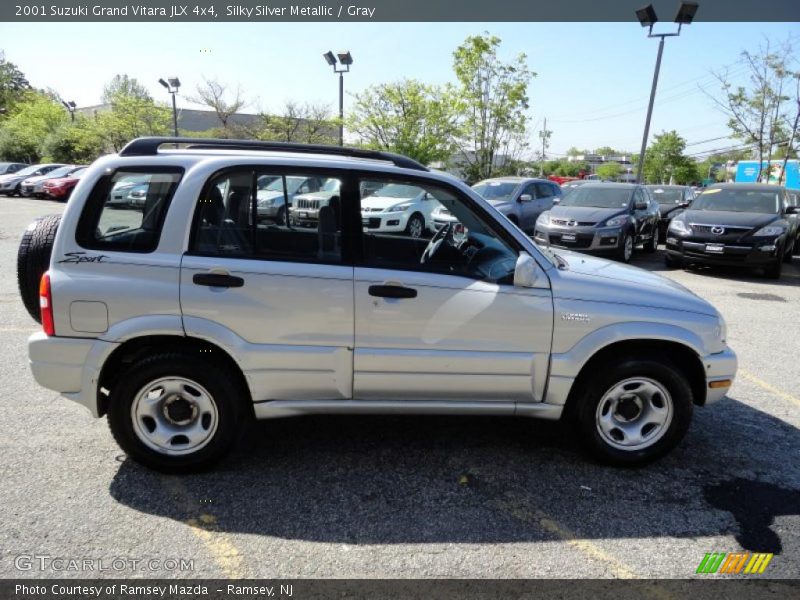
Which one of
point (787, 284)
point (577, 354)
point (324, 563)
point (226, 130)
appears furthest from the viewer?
point (226, 130)

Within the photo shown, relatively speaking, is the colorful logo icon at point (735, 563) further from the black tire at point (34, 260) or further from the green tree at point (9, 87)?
the green tree at point (9, 87)

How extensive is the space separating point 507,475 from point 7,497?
2817 mm

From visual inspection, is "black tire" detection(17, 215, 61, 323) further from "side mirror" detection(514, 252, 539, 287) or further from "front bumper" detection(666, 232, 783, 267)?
"front bumper" detection(666, 232, 783, 267)

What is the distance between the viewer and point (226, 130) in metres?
37.4

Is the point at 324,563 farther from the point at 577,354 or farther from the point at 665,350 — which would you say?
the point at 665,350

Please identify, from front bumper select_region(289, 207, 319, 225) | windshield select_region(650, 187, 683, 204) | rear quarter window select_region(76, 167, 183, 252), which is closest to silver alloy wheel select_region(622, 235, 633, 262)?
windshield select_region(650, 187, 683, 204)

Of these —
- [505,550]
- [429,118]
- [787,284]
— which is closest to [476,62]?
[429,118]

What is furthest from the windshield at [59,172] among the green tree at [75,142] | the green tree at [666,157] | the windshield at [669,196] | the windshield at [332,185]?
the green tree at [666,157]

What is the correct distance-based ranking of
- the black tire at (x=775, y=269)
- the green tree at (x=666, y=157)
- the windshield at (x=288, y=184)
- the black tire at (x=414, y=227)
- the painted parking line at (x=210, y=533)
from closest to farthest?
1. the painted parking line at (x=210, y=533)
2. the windshield at (x=288, y=184)
3. the black tire at (x=414, y=227)
4. the black tire at (x=775, y=269)
5. the green tree at (x=666, y=157)

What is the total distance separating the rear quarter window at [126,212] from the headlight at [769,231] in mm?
10533

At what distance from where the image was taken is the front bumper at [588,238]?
38.0 ft

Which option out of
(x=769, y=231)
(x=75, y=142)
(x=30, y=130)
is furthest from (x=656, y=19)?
(x=30, y=130)

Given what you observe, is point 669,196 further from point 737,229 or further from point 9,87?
point 9,87

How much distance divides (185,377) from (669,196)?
18230 millimetres
